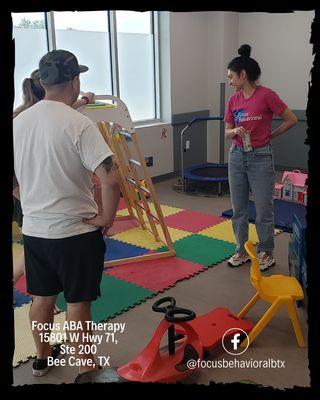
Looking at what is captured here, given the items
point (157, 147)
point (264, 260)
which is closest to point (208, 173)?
point (157, 147)

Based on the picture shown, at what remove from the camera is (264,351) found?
7.08 feet

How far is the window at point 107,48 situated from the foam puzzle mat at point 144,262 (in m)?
1.53

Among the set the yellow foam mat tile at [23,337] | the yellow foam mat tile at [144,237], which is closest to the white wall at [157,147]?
the yellow foam mat tile at [144,237]

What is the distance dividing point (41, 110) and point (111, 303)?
140cm

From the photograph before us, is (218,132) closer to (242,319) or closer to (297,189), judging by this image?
(297,189)

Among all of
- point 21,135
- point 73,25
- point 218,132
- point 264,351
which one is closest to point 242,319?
point 264,351

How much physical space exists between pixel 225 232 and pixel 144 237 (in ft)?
2.24

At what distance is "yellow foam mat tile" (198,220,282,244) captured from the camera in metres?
3.64

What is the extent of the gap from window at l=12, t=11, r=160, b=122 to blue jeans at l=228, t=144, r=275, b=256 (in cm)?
204

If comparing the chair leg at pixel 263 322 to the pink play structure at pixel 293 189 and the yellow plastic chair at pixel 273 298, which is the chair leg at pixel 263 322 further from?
the pink play structure at pixel 293 189

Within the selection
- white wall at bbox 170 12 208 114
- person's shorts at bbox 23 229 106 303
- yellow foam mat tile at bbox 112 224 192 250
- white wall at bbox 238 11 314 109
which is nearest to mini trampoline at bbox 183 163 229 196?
white wall at bbox 170 12 208 114

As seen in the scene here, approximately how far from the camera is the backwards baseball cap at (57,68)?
159 centimetres

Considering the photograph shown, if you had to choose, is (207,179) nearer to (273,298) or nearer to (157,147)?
(157,147)

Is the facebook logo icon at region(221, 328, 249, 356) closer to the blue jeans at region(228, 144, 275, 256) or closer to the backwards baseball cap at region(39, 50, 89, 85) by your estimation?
the blue jeans at region(228, 144, 275, 256)
